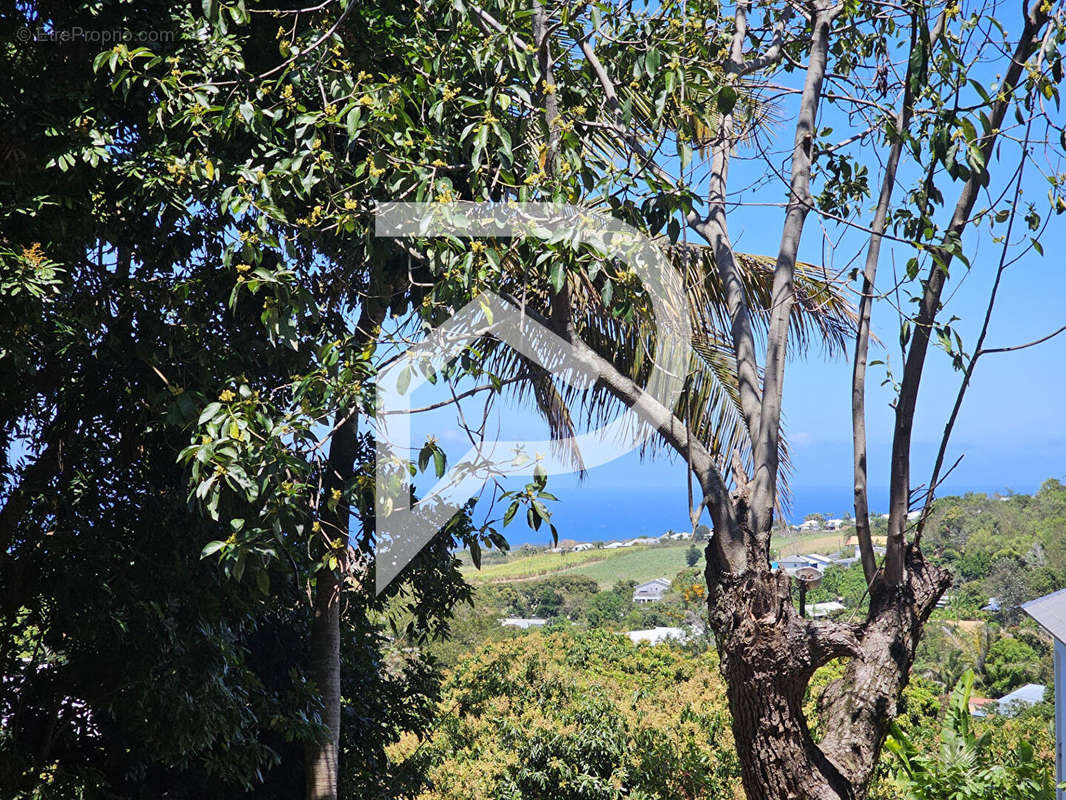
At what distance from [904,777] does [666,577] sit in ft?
80.6

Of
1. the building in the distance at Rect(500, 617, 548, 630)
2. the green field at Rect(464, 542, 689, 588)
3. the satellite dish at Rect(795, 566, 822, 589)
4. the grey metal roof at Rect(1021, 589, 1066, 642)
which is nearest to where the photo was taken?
the satellite dish at Rect(795, 566, 822, 589)

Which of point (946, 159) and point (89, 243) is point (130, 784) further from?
point (946, 159)

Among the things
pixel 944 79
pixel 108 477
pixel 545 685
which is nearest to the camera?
pixel 944 79

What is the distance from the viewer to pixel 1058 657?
21.6 ft

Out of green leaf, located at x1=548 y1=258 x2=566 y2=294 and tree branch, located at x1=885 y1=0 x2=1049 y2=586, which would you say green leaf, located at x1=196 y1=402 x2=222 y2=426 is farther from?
tree branch, located at x1=885 y1=0 x2=1049 y2=586

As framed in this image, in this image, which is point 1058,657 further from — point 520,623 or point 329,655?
point 520,623

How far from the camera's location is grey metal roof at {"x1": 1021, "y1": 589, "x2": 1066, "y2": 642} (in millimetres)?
6113

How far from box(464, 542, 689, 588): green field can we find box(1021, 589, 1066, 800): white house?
2474 centimetres

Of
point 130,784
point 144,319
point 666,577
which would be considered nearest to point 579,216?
point 144,319

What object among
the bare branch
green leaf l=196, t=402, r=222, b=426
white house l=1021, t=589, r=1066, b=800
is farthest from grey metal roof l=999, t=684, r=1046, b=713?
green leaf l=196, t=402, r=222, b=426

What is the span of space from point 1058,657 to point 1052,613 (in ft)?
1.03

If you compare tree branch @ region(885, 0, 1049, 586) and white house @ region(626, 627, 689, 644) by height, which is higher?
tree branch @ region(885, 0, 1049, 586)

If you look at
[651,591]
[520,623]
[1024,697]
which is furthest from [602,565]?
[1024,697]

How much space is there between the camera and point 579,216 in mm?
3100
